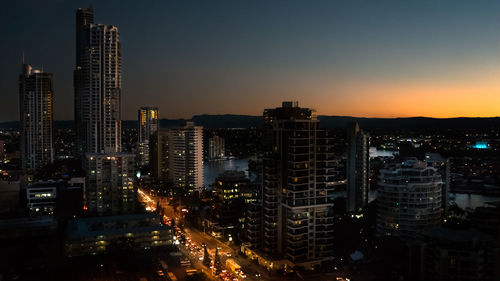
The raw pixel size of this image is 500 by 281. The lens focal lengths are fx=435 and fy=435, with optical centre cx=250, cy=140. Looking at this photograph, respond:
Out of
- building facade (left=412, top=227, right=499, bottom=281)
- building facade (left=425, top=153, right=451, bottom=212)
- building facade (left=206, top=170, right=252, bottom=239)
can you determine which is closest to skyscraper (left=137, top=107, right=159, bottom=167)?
building facade (left=206, top=170, right=252, bottom=239)

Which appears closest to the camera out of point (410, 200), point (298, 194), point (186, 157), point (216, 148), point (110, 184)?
point (298, 194)

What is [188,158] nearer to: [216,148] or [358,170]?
[358,170]

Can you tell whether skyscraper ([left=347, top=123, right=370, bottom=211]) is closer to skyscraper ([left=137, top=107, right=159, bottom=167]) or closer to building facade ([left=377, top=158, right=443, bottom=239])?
building facade ([left=377, top=158, right=443, bottom=239])

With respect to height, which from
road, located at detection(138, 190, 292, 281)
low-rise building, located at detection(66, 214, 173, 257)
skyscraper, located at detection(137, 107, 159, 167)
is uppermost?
skyscraper, located at detection(137, 107, 159, 167)

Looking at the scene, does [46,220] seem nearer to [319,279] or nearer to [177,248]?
[177,248]

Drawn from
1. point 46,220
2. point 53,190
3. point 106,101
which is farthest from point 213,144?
point 46,220

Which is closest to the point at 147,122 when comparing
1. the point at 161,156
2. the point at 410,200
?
the point at 161,156
